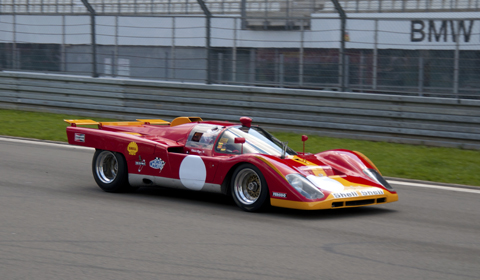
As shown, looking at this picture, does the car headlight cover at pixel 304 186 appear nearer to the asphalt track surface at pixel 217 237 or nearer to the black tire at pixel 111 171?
the asphalt track surface at pixel 217 237

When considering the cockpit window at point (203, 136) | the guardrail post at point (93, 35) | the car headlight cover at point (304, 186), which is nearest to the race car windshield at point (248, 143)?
the cockpit window at point (203, 136)

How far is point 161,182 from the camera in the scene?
24.1 ft

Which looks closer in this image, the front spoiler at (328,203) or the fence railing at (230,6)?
the front spoiler at (328,203)

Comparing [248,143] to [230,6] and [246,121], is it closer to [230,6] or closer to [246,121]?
[246,121]

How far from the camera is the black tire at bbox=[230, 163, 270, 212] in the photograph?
21.5ft

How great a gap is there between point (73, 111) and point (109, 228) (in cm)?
962

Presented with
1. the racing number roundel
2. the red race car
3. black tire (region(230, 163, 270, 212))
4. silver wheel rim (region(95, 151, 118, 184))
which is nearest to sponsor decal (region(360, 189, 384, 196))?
the red race car

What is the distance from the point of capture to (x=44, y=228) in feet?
18.9

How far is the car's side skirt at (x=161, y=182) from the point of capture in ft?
22.7

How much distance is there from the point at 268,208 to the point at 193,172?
1002mm

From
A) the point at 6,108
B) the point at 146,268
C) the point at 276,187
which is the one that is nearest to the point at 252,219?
the point at 276,187

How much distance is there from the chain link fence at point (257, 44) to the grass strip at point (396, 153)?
3.71ft

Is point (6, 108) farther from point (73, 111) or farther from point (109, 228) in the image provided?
point (109, 228)

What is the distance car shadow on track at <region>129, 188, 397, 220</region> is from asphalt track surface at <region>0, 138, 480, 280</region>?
0.01 meters
